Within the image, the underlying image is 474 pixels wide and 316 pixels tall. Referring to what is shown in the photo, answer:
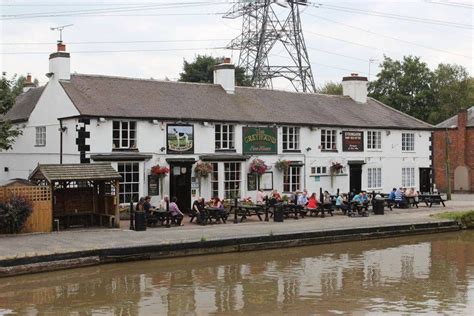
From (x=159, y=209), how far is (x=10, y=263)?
8.07 m

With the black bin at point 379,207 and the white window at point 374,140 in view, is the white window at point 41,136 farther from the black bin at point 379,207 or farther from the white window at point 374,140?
the white window at point 374,140

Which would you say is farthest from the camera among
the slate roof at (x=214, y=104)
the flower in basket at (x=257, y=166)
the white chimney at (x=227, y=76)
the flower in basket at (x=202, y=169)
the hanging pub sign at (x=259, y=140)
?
the white chimney at (x=227, y=76)

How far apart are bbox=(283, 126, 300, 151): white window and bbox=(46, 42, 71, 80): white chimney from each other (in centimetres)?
→ 1006

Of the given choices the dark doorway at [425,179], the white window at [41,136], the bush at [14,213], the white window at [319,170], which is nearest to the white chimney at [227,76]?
the white window at [319,170]

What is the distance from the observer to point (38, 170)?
20812 millimetres

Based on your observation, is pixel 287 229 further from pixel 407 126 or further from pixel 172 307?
pixel 407 126

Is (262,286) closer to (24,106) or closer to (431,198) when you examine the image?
(431,198)

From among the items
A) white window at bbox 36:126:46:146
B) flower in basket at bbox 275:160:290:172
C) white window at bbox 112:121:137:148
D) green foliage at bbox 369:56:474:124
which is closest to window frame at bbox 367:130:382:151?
flower in basket at bbox 275:160:290:172

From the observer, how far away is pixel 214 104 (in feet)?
95.5

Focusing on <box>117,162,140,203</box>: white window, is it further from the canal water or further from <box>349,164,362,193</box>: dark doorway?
<box>349,164,362,193</box>: dark doorway

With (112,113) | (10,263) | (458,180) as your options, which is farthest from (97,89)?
(458,180)

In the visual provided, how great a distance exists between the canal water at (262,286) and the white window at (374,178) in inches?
518

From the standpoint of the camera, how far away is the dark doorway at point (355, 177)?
32312mm

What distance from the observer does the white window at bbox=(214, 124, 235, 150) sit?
2797 centimetres
